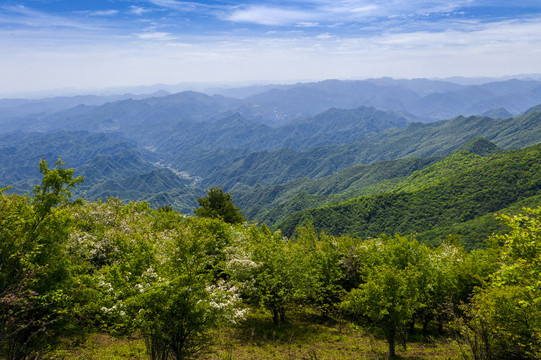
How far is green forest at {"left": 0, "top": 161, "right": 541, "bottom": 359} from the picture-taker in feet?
52.3

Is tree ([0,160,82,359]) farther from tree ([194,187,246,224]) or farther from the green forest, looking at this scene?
tree ([194,187,246,224])

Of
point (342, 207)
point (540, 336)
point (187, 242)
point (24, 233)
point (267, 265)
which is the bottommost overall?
point (342, 207)

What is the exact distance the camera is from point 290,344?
2673cm

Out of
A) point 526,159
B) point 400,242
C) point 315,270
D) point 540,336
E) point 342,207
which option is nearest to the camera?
point 540,336

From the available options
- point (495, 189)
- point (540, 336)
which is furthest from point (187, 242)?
point (495, 189)

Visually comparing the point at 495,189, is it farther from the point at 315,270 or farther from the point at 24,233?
the point at 24,233

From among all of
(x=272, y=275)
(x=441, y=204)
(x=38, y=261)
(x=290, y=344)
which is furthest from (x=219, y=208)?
(x=441, y=204)

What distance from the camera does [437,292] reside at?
104ft

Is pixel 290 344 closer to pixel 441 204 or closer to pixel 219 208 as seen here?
pixel 219 208

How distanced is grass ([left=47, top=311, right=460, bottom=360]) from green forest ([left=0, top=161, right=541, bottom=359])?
0.57 feet

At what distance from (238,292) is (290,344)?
6.53m

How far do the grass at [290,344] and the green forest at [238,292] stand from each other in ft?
0.57

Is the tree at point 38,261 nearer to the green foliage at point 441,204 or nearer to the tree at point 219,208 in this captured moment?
the tree at point 219,208

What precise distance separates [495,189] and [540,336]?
180662mm
